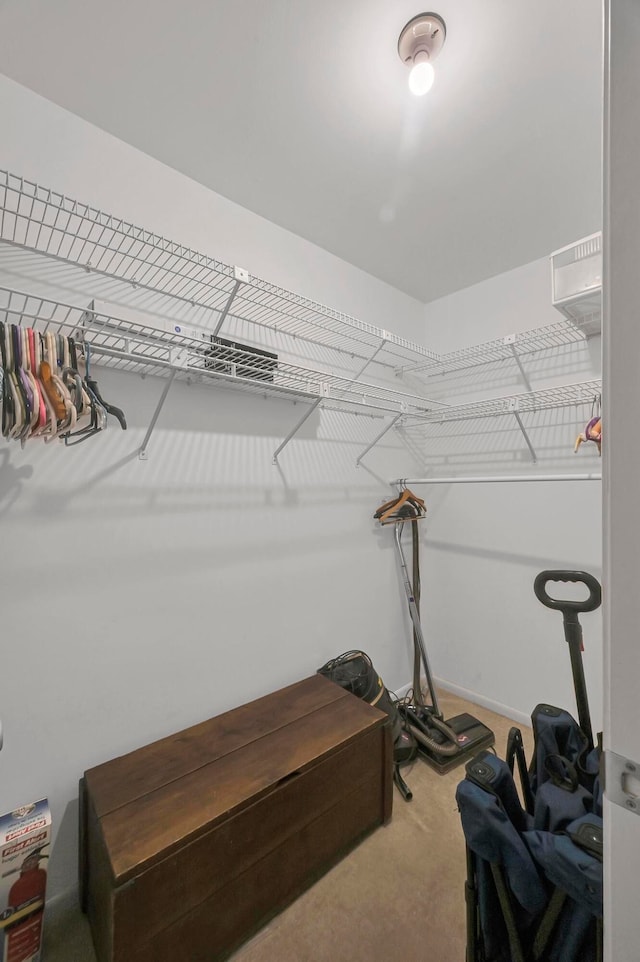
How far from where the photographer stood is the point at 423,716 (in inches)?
83.8

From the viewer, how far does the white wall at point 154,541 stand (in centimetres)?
124

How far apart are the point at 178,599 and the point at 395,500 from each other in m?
1.44

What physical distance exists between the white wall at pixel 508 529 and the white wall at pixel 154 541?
2.62 feet

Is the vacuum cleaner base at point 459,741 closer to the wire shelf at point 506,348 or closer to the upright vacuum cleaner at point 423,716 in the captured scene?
the upright vacuum cleaner at point 423,716

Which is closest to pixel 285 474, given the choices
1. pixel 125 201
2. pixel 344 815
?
pixel 125 201

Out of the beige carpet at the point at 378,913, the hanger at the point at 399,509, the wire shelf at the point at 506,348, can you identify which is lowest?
the beige carpet at the point at 378,913

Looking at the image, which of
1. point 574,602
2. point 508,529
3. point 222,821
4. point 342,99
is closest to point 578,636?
point 574,602

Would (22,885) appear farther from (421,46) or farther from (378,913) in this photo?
(421,46)

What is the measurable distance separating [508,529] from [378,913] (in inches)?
72.7

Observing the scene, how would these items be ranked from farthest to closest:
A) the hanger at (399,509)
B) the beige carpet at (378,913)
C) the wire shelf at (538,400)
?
the hanger at (399,509) → the wire shelf at (538,400) → the beige carpet at (378,913)

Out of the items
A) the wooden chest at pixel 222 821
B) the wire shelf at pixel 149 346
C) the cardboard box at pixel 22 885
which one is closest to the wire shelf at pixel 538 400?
the wire shelf at pixel 149 346

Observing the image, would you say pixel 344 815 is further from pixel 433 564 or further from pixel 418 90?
pixel 418 90

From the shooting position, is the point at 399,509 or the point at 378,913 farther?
the point at 399,509

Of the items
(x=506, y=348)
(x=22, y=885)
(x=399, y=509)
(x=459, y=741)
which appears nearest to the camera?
(x=22, y=885)
